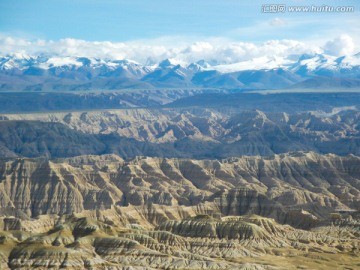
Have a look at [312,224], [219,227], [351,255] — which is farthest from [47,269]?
[312,224]

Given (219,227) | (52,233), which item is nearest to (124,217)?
(219,227)

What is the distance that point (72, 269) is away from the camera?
125812mm

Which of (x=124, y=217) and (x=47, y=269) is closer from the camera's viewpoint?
(x=47, y=269)

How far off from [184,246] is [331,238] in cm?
3160

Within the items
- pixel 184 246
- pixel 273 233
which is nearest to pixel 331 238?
pixel 273 233

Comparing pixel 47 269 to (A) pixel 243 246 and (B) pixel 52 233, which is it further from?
(A) pixel 243 246

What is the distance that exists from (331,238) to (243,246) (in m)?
21.6

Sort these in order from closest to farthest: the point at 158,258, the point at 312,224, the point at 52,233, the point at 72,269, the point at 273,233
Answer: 1. the point at 72,269
2. the point at 158,258
3. the point at 52,233
4. the point at 273,233
5. the point at 312,224

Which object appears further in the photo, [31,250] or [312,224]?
[312,224]

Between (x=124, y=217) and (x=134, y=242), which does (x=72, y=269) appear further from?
(x=124, y=217)

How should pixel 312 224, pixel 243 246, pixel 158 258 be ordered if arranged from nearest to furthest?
1. pixel 158 258
2. pixel 243 246
3. pixel 312 224

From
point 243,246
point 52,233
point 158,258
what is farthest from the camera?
point 243,246

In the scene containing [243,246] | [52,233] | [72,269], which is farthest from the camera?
[243,246]

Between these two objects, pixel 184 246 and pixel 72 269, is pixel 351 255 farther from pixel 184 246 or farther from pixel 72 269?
pixel 72 269
